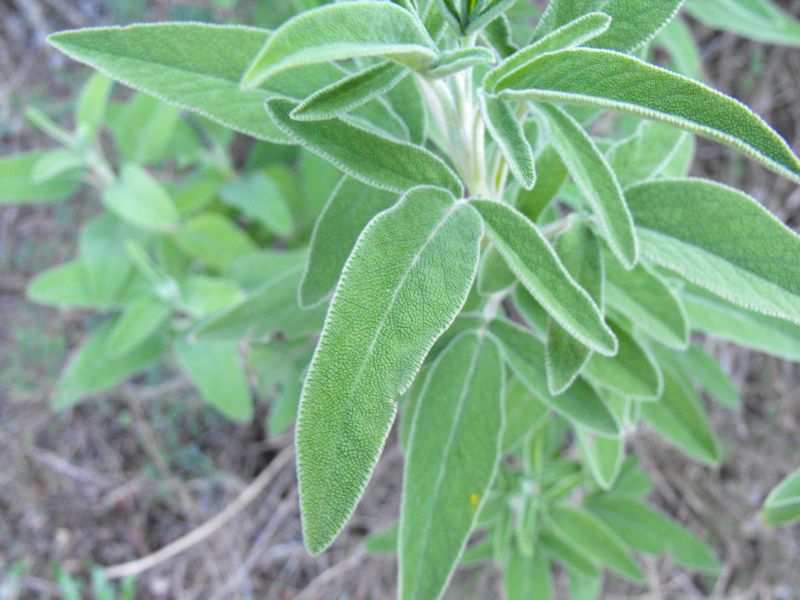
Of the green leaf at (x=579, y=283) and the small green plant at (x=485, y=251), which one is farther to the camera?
the green leaf at (x=579, y=283)

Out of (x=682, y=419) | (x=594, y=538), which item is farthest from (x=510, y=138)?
(x=594, y=538)

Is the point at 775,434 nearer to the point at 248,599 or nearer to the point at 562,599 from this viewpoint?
the point at 562,599

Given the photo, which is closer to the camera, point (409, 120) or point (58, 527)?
point (409, 120)

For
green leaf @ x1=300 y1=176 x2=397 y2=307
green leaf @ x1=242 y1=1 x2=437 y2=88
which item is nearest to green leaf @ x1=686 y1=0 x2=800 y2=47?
green leaf @ x1=300 y1=176 x2=397 y2=307

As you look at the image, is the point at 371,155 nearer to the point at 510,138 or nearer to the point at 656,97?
the point at 510,138

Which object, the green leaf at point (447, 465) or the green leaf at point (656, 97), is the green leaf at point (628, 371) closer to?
the green leaf at point (447, 465)

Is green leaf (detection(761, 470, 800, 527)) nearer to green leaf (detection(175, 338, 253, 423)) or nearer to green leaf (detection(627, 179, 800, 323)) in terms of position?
green leaf (detection(627, 179, 800, 323))

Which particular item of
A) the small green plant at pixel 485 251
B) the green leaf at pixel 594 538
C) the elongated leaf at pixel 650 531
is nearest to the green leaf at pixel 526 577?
the small green plant at pixel 485 251

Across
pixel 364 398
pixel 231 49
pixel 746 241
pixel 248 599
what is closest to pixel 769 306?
pixel 746 241
